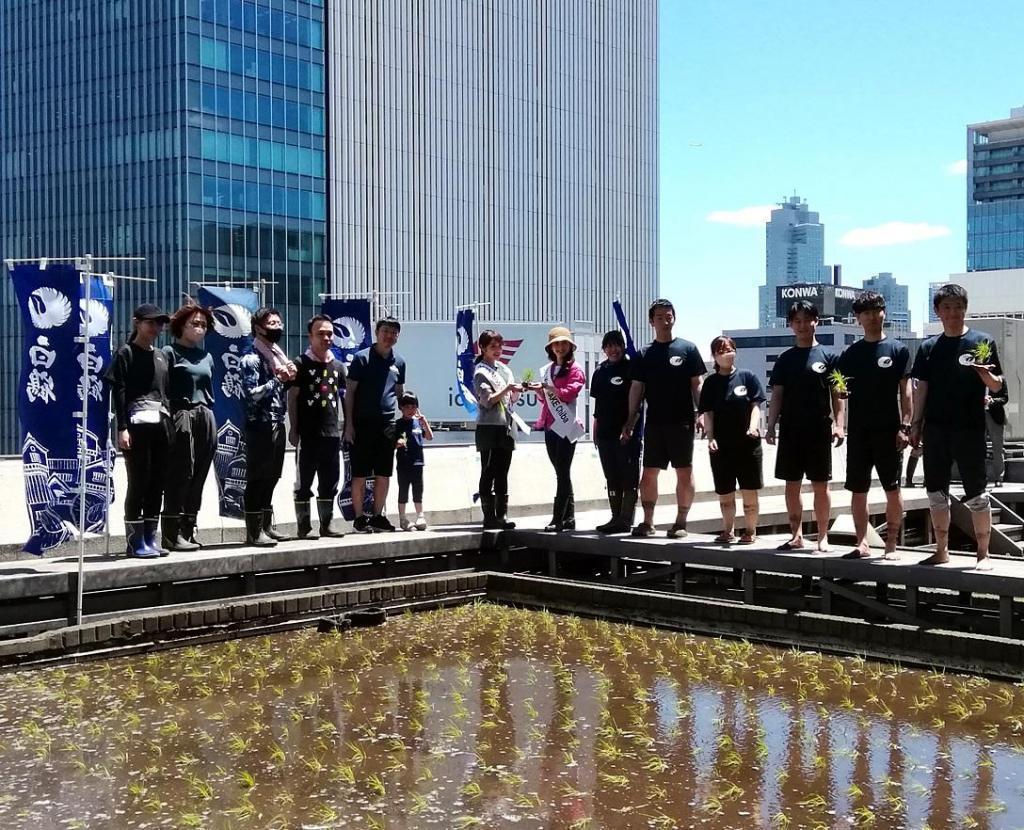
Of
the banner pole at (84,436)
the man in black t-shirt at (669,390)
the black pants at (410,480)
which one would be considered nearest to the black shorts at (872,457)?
the man in black t-shirt at (669,390)

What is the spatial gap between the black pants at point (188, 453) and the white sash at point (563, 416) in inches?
117

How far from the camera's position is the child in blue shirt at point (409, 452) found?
12320 millimetres

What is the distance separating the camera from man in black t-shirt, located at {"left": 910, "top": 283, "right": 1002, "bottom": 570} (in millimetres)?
8031

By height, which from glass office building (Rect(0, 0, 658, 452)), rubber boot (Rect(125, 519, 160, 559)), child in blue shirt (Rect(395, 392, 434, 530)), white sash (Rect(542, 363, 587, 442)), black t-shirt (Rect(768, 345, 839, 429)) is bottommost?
rubber boot (Rect(125, 519, 160, 559))

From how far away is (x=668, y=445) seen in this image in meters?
10.4

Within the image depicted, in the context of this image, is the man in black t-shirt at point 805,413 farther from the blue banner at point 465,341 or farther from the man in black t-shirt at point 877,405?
the blue banner at point 465,341

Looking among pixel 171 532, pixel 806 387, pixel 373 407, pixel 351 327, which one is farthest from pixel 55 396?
pixel 806 387

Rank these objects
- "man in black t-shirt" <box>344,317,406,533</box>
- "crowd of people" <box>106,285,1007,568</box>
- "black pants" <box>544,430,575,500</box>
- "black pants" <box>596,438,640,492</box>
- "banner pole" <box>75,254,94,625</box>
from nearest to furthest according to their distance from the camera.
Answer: "crowd of people" <box>106,285,1007,568</box> < "banner pole" <box>75,254,94,625</box> < "man in black t-shirt" <box>344,317,406,533</box> < "black pants" <box>596,438,640,492</box> < "black pants" <box>544,430,575,500</box>

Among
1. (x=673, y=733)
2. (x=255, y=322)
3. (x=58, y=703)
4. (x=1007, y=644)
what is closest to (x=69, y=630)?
(x=58, y=703)

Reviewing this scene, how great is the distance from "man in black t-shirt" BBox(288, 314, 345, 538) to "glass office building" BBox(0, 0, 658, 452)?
6848 centimetres

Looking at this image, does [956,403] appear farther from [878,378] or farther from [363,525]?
[363,525]

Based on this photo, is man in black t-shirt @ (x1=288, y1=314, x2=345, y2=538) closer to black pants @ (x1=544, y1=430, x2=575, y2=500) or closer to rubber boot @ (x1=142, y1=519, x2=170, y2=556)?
rubber boot @ (x1=142, y1=519, x2=170, y2=556)

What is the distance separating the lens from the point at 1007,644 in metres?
7.54

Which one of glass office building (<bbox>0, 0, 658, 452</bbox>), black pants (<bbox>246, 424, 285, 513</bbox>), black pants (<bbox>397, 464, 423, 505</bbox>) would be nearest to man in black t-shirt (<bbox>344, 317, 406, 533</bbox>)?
black pants (<bbox>246, 424, 285, 513</bbox>)
